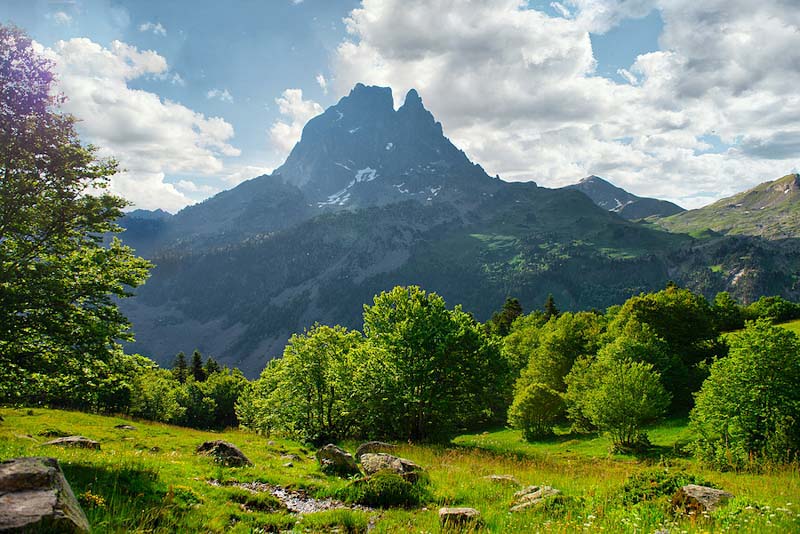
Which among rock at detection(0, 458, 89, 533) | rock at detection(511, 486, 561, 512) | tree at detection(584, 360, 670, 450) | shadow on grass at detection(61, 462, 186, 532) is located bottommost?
tree at detection(584, 360, 670, 450)

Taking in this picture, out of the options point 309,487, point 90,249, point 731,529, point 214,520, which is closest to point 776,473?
point 731,529

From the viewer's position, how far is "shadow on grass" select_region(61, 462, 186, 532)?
326 inches

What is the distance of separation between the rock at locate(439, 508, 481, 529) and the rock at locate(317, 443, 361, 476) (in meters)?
8.04

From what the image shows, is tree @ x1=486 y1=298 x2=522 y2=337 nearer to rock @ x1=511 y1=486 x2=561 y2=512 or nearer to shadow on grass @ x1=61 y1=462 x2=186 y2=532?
rock @ x1=511 y1=486 x2=561 y2=512

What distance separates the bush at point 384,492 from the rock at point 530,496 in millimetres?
2925

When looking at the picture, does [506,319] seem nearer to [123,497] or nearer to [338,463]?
[338,463]

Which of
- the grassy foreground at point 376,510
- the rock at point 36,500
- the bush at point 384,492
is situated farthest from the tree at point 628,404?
the rock at point 36,500

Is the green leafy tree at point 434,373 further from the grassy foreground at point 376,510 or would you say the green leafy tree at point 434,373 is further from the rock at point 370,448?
the grassy foreground at point 376,510

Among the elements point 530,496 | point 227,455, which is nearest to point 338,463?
point 227,455

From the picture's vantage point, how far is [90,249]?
1738 cm

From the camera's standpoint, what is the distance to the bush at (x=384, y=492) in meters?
12.9

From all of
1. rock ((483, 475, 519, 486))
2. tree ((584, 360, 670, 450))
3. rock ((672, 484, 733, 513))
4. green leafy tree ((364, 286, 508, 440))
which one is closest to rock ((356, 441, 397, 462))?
rock ((483, 475, 519, 486))

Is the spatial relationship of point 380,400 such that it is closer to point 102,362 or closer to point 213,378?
point 102,362

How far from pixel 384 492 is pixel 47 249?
56.0ft
